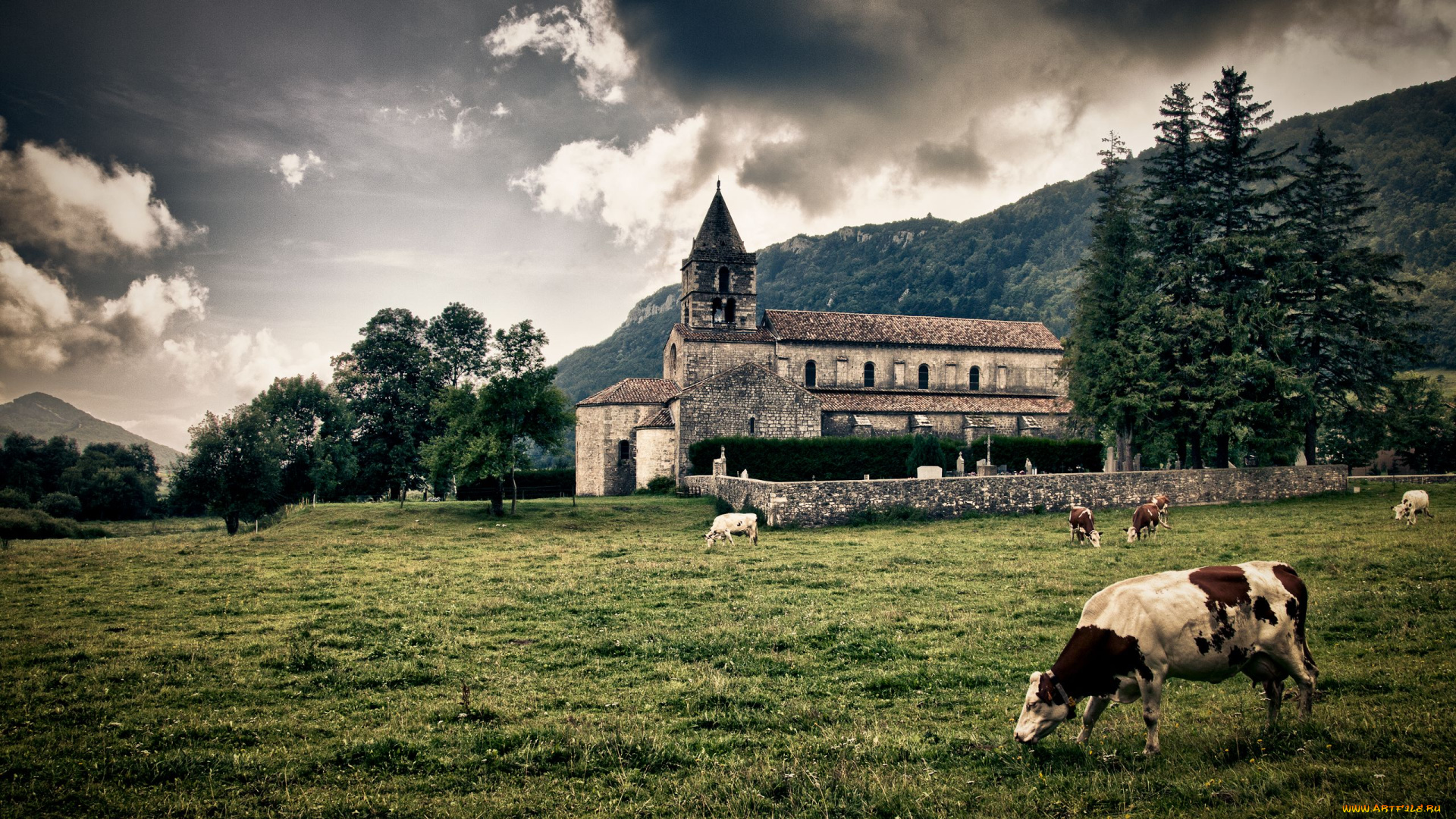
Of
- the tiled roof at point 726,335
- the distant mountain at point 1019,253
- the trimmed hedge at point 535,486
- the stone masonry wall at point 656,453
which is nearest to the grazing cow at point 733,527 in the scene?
the stone masonry wall at point 656,453

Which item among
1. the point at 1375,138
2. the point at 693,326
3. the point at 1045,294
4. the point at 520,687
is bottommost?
the point at 520,687

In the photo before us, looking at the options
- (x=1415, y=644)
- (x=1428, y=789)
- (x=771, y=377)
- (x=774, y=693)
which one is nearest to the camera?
(x=1428, y=789)

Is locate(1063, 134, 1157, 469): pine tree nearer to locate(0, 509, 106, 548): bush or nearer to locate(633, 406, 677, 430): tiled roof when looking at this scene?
locate(633, 406, 677, 430): tiled roof

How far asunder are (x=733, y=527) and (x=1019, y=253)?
5730 inches

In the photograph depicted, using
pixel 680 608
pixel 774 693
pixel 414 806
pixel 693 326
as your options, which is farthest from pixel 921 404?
pixel 414 806

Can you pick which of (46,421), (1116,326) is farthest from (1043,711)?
(46,421)

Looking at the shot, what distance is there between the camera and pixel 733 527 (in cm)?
2205

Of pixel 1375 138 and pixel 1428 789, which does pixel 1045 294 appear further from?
pixel 1428 789

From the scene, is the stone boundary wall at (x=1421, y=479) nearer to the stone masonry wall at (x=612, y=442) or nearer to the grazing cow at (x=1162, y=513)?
the grazing cow at (x=1162, y=513)

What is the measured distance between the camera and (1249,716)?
267 inches

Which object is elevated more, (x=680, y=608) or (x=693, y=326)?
(x=693, y=326)

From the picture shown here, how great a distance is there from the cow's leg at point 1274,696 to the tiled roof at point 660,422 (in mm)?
36953

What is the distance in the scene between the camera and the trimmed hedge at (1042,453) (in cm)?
4166

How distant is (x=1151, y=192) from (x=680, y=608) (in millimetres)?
32836
